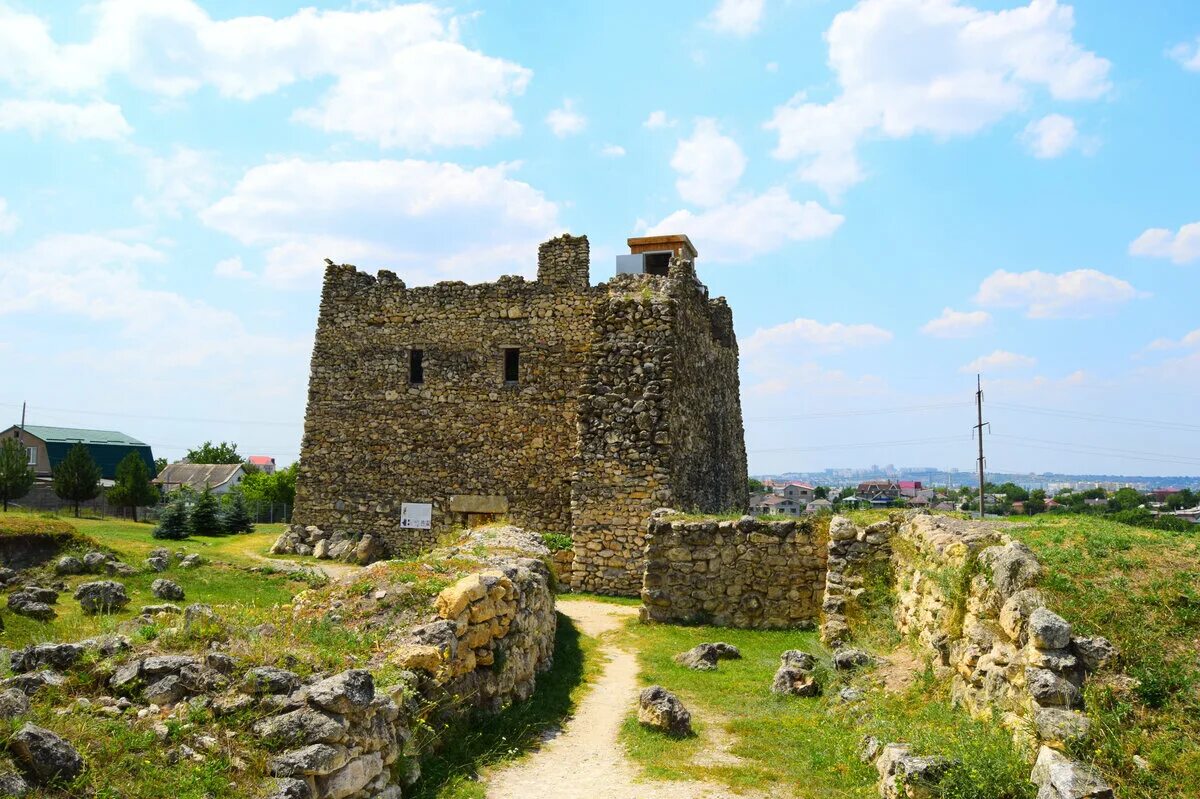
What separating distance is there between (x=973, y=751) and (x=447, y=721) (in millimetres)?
4459

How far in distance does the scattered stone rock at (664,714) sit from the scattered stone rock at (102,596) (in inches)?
396

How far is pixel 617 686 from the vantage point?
34.6ft

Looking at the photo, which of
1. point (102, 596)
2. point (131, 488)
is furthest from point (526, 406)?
point (131, 488)

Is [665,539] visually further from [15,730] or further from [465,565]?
[15,730]

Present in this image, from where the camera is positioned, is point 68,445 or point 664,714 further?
point 68,445

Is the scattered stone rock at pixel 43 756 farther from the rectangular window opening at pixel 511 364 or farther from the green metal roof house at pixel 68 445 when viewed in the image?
the green metal roof house at pixel 68 445

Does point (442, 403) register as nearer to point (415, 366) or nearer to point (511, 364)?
point (415, 366)

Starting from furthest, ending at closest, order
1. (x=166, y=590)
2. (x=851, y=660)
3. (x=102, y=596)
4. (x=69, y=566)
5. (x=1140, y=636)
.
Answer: (x=69, y=566), (x=166, y=590), (x=102, y=596), (x=851, y=660), (x=1140, y=636)

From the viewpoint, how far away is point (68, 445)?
58500 mm

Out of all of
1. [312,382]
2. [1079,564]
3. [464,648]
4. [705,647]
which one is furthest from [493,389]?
[1079,564]

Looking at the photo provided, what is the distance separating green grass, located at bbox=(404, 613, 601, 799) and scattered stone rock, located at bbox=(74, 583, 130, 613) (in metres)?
8.22

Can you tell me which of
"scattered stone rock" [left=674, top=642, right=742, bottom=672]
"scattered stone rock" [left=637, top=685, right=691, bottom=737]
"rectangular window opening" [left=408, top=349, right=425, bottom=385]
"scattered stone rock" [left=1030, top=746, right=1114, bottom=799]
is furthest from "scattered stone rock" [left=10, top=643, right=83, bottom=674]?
"rectangular window opening" [left=408, top=349, right=425, bottom=385]

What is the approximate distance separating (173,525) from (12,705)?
23081 mm

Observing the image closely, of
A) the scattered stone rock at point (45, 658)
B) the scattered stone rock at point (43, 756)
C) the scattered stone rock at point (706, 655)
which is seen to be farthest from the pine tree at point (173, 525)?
the scattered stone rock at point (43, 756)
